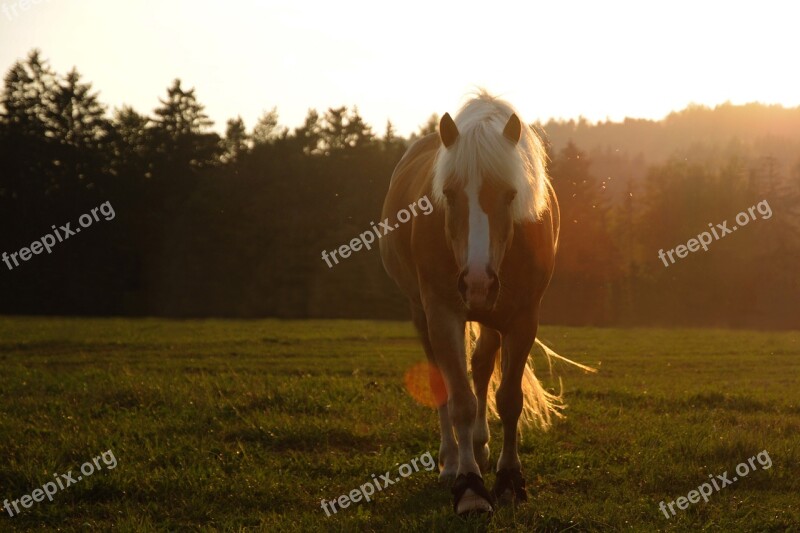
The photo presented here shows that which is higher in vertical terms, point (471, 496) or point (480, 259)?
point (480, 259)

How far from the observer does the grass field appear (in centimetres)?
554

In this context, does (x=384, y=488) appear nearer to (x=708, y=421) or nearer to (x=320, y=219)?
(x=708, y=421)

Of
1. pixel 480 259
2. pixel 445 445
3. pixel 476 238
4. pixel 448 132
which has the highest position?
pixel 448 132

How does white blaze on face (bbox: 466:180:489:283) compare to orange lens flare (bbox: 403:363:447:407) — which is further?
orange lens flare (bbox: 403:363:447:407)

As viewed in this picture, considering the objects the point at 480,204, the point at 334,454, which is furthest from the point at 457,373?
the point at 334,454

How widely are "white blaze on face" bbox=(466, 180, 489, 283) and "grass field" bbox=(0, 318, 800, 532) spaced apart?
1522mm
